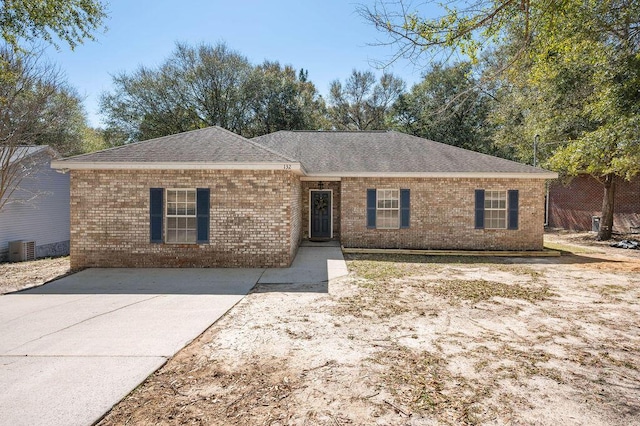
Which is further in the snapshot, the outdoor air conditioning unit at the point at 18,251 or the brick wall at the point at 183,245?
the outdoor air conditioning unit at the point at 18,251

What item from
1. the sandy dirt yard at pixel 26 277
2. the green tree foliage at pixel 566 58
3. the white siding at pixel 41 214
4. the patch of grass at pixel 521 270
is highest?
the green tree foliage at pixel 566 58

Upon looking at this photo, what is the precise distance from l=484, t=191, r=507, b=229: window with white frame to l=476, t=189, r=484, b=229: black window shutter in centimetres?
15

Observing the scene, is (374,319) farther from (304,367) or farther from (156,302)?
(156,302)

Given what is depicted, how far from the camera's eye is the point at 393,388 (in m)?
3.45

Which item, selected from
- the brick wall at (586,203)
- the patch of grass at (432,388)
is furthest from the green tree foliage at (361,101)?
the patch of grass at (432,388)

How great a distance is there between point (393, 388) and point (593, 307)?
16.5 feet

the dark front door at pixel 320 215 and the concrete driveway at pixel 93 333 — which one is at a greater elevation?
the dark front door at pixel 320 215

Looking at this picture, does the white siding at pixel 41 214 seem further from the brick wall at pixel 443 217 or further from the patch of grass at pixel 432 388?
the patch of grass at pixel 432 388

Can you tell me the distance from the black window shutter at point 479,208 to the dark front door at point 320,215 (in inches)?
213

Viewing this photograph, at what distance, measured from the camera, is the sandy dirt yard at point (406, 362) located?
307cm

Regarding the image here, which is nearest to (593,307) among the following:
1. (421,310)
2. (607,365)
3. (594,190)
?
(607,365)

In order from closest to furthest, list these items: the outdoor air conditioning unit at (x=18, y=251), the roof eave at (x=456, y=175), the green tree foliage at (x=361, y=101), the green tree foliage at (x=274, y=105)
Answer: the roof eave at (x=456, y=175) < the outdoor air conditioning unit at (x=18, y=251) < the green tree foliage at (x=274, y=105) < the green tree foliage at (x=361, y=101)

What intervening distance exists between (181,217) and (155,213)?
0.66m

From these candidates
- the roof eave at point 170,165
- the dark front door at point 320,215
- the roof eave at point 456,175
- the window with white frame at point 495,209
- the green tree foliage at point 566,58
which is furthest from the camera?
the dark front door at point 320,215
